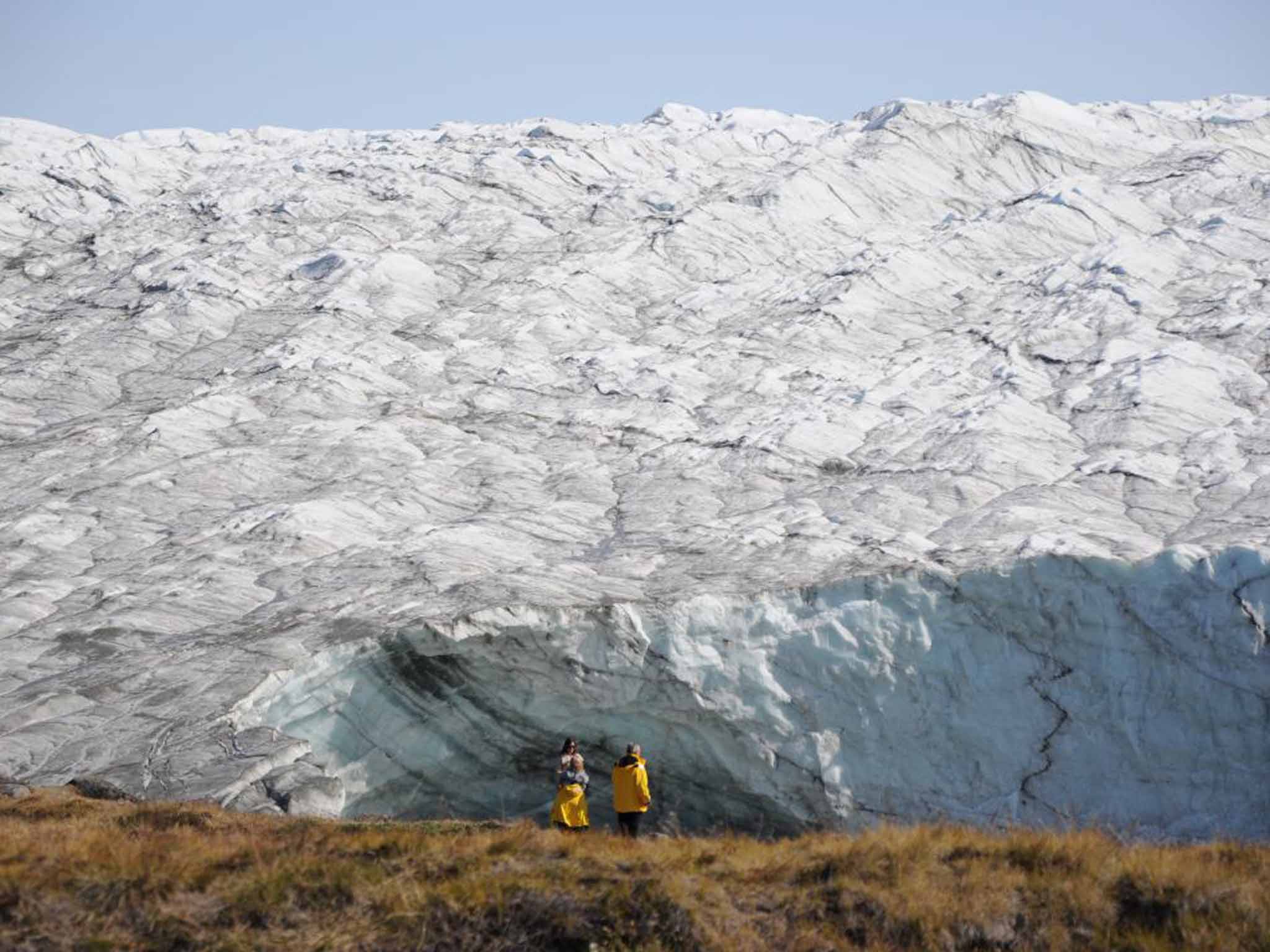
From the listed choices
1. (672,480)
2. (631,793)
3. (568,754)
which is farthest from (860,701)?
(672,480)

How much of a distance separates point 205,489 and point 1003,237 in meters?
28.1

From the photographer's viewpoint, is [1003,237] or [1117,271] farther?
[1003,237]

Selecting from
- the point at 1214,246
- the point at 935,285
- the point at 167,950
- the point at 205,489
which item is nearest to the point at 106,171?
the point at 205,489

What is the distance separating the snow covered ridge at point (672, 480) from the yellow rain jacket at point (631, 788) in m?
5.43

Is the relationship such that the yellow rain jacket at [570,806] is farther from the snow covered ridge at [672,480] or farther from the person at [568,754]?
the snow covered ridge at [672,480]

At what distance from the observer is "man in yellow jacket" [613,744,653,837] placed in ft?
48.3

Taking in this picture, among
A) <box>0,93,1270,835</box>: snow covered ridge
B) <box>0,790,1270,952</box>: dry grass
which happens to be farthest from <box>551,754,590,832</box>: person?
<box>0,790,1270,952</box>: dry grass

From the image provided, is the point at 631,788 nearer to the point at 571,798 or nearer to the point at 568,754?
the point at 571,798

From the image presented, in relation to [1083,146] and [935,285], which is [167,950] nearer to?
[935,285]

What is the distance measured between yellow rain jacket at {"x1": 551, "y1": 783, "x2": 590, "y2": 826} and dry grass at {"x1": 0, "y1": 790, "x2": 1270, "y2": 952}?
4721 millimetres

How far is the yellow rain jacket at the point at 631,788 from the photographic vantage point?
14.7 m

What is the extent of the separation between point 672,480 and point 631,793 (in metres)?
14.9

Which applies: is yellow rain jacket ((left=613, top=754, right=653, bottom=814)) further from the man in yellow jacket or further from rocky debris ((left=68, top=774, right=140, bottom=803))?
rocky debris ((left=68, top=774, right=140, bottom=803))

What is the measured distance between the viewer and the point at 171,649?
2178 centimetres
